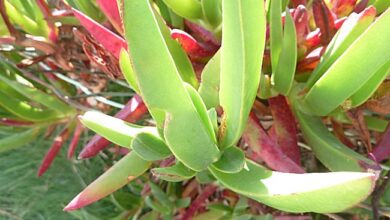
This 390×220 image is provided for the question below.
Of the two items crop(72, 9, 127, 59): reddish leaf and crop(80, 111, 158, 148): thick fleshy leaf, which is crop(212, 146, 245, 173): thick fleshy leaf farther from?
crop(72, 9, 127, 59): reddish leaf

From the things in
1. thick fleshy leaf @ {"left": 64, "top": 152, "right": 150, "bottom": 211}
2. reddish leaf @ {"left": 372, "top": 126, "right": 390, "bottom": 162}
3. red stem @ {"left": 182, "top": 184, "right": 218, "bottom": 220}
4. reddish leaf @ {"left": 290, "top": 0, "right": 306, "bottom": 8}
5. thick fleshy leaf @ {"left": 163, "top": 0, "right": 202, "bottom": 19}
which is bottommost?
red stem @ {"left": 182, "top": 184, "right": 218, "bottom": 220}

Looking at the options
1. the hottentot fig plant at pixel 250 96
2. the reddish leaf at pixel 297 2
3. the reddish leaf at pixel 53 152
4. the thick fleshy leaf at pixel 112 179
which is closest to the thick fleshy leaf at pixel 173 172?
the hottentot fig plant at pixel 250 96

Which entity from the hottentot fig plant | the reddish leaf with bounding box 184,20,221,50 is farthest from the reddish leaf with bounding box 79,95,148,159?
the reddish leaf with bounding box 184,20,221,50

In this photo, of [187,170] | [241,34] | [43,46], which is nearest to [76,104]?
[43,46]

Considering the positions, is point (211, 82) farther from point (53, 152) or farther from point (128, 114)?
point (53, 152)

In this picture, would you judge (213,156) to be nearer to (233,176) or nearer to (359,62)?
(233,176)

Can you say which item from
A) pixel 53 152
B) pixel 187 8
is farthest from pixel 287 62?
pixel 53 152
